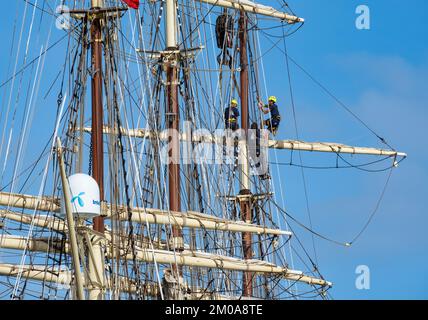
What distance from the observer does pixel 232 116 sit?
76.3m

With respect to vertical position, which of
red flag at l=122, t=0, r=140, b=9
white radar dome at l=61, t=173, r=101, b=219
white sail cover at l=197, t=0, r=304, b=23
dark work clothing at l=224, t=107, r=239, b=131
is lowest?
white radar dome at l=61, t=173, r=101, b=219

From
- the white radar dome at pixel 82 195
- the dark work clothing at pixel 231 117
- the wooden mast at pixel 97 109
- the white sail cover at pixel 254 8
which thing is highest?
the white sail cover at pixel 254 8

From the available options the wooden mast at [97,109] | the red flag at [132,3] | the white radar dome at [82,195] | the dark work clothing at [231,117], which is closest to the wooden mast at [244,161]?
the dark work clothing at [231,117]

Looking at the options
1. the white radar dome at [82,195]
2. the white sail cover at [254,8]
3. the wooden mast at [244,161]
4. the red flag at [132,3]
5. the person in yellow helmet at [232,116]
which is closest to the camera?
the white radar dome at [82,195]

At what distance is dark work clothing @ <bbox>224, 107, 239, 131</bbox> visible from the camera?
75500mm

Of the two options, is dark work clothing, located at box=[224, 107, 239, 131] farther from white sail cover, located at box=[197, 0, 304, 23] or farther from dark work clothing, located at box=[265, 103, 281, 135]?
white sail cover, located at box=[197, 0, 304, 23]

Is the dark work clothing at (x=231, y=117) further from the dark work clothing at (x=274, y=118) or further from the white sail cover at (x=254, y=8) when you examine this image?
the white sail cover at (x=254, y=8)

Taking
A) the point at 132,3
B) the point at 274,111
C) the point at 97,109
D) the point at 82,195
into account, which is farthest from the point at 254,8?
the point at 82,195

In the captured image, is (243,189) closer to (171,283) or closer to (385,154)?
(385,154)

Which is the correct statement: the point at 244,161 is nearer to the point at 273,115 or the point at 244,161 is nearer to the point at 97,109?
the point at 273,115

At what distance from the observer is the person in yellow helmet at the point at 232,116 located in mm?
75488

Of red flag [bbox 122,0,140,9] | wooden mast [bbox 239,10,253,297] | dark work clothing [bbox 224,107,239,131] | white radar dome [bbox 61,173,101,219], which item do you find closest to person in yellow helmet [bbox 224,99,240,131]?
dark work clothing [bbox 224,107,239,131]
